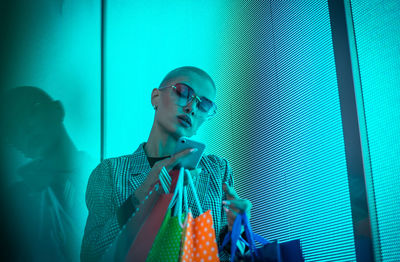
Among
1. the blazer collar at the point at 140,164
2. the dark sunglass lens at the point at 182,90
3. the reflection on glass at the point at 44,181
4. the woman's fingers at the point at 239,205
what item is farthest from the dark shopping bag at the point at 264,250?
the reflection on glass at the point at 44,181

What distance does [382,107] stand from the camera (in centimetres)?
143

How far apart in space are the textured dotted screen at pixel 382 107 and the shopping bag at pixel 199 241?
588mm

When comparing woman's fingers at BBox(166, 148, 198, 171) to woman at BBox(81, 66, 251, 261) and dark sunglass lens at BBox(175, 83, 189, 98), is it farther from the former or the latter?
dark sunglass lens at BBox(175, 83, 189, 98)

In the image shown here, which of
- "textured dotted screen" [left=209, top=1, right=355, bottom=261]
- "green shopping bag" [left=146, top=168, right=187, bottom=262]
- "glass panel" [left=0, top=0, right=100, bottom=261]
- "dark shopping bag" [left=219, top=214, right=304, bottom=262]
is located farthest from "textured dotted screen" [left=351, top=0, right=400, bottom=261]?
"glass panel" [left=0, top=0, right=100, bottom=261]

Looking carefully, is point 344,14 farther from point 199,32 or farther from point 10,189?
point 10,189

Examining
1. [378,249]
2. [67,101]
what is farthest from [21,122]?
[378,249]

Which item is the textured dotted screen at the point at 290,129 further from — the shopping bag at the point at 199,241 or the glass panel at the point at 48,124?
the glass panel at the point at 48,124

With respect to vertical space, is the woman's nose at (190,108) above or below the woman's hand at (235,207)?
above

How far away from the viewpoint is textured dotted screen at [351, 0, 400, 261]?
136 centimetres

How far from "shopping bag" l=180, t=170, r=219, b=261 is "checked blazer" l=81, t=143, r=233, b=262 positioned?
36cm

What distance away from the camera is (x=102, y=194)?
68.2 inches

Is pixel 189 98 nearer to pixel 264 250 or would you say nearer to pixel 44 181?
pixel 264 250

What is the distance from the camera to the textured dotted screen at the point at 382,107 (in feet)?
4.47

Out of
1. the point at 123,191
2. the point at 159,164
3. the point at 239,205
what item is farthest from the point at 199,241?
the point at 123,191
